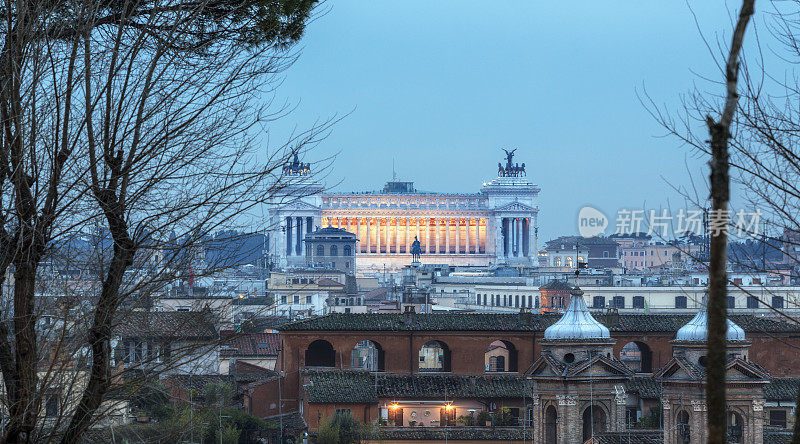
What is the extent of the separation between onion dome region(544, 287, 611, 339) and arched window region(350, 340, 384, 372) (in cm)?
950

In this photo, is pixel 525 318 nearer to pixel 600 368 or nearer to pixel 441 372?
pixel 441 372

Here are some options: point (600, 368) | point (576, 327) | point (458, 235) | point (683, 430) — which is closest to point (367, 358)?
point (576, 327)

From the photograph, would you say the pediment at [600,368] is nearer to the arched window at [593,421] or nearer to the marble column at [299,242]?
the arched window at [593,421]

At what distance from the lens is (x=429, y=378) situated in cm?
4088

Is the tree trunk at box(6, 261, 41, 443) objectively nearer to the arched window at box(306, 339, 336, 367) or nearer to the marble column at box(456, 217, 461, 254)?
the arched window at box(306, 339, 336, 367)

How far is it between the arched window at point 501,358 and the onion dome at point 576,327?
854 centimetres

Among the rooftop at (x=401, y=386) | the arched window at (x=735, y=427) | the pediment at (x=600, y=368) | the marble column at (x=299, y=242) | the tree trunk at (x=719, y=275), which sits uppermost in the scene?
the marble column at (x=299, y=242)

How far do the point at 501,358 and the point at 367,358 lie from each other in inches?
209

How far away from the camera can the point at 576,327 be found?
3344cm

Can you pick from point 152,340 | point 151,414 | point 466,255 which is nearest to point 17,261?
point 152,340

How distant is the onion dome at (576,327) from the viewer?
33156 mm

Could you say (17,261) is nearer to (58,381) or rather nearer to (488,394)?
(58,381)

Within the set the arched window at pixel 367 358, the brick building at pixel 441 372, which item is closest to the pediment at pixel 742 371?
the brick building at pixel 441 372

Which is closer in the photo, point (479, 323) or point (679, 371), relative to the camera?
point (679, 371)
